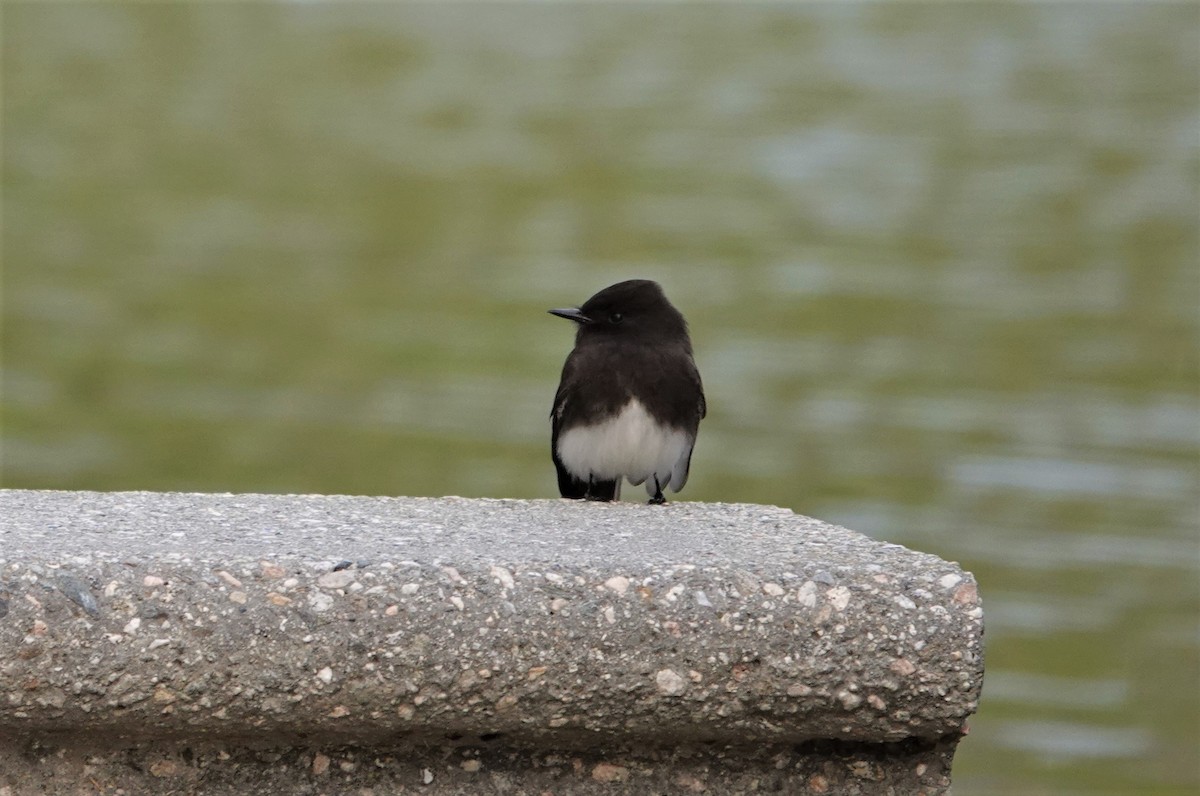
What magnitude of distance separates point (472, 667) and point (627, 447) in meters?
2.12

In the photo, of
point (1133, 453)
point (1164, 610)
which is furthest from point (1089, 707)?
point (1133, 453)

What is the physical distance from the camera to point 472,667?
8.79ft

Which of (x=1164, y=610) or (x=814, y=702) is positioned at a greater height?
(x=1164, y=610)

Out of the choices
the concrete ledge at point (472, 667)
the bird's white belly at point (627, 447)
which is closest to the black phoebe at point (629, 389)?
the bird's white belly at point (627, 447)

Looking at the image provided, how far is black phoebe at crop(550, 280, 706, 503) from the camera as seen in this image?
15.5ft

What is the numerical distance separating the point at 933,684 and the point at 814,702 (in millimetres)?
185

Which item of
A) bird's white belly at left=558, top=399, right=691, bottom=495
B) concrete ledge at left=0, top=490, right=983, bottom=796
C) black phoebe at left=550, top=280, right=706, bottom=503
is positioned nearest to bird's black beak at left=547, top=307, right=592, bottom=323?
black phoebe at left=550, top=280, right=706, bottom=503

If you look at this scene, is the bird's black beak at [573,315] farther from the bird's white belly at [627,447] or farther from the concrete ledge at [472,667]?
the concrete ledge at [472,667]

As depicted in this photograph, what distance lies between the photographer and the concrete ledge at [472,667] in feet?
8.62

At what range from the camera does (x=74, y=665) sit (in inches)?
102

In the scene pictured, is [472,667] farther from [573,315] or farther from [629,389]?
[573,315]

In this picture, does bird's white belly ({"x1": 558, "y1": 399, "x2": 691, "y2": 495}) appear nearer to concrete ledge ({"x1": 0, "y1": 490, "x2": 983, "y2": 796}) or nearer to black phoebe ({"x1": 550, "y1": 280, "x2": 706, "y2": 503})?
black phoebe ({"x1": 550, "y1": 280, "x2": 706, "y2": 503})

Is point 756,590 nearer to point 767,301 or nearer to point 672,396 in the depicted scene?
point 672,396

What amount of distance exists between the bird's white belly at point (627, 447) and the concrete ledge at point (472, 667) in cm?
176
